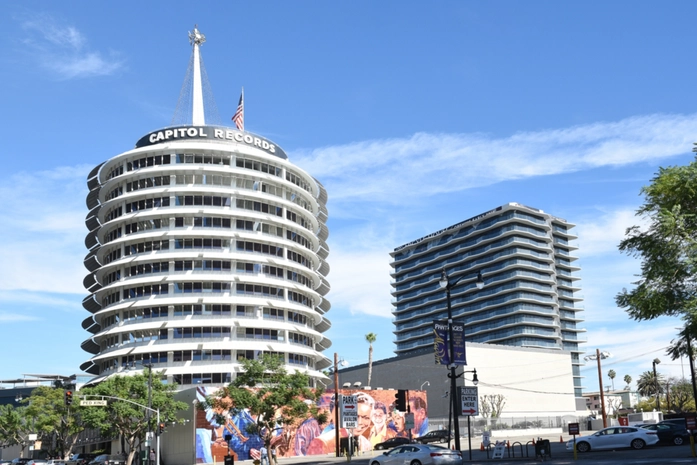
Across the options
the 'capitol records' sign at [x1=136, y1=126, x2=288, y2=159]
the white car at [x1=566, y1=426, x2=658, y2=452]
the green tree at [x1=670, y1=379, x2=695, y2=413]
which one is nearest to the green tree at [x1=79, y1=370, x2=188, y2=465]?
the 'capitol records' sign at [x1=136, y1=126, x2=288, y2=159]

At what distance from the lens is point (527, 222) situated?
589ft

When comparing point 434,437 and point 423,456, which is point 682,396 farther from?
point 423,456

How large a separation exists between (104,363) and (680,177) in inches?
2833

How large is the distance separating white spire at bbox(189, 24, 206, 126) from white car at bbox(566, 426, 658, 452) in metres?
66.8

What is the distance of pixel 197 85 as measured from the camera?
100 m

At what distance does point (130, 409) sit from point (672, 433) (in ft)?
149

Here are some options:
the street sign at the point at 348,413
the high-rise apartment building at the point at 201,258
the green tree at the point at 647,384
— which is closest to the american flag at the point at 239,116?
the high-rise apartment building at the point at 201,258

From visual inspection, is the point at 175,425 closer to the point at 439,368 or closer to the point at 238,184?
the point at 238,184

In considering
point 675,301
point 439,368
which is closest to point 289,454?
point 675,301

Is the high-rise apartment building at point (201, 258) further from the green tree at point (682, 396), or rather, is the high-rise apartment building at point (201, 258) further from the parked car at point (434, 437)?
the green tree at point (682, 396)

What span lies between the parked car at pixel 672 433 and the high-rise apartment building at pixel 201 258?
48257mm

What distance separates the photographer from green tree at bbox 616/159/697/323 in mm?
37250

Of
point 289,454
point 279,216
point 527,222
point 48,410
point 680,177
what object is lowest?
point 289,454

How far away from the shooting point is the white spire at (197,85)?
97.3 meters
